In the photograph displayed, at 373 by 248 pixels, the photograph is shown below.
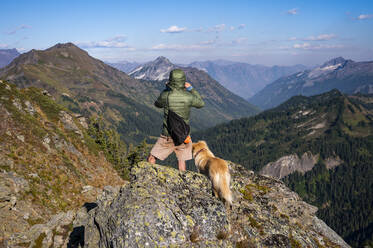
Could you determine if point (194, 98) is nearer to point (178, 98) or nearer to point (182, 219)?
point (178, 98)

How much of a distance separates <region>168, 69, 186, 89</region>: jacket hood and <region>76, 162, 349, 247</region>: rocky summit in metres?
3.83

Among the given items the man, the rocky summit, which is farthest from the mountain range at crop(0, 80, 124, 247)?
the man

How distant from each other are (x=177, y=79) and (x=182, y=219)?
19.4 feet

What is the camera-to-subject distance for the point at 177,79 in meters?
10.9

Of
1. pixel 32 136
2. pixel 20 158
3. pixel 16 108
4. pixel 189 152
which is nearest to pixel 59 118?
pixel 16 108

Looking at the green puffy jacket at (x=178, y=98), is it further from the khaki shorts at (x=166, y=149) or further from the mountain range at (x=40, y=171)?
the mountain range at (x=40, y=171)

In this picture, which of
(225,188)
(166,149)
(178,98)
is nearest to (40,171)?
(166,149)

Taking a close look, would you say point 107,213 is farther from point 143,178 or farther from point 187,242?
point 187,242

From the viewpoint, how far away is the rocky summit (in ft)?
26.4

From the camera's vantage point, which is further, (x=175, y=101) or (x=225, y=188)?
(x=175, y=101)

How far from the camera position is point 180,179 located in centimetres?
1098

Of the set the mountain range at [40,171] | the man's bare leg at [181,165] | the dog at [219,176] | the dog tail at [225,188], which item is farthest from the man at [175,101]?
the mountain range at [40,171]

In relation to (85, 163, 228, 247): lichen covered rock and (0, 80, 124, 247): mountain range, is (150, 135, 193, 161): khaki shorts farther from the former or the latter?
(0, 80, 124, 247): mountain range

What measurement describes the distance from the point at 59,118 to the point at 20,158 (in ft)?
57.5
